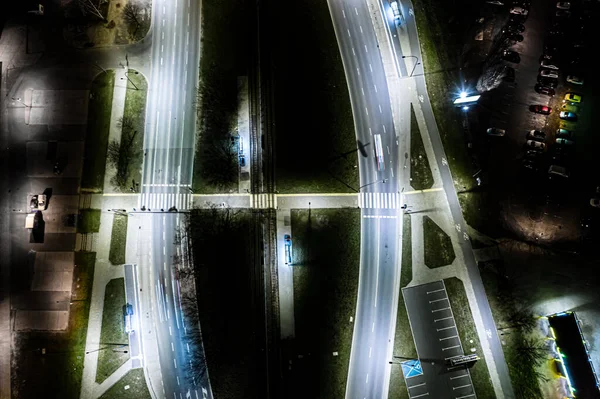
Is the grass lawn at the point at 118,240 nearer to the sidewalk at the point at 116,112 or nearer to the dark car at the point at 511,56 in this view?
the sidewalk at the point at 116,112

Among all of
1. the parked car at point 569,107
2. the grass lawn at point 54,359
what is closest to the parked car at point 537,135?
the parked car at point 569,107

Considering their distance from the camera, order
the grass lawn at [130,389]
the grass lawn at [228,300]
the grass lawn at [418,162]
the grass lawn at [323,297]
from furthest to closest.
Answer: the grass lawn at [418,162]
the grass lawn at [323,297]
the grass lawn at [228,300]
the grass lawn at [130,389]

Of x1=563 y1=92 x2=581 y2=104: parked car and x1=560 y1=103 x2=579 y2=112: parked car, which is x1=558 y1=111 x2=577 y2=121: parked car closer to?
x1=560 y1=103 x2=579 y2=112: parked car

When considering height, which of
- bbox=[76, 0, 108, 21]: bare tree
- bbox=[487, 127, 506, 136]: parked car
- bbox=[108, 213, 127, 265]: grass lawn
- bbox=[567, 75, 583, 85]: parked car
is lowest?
bbox=[108, 213, 127, 265]: grass lawn

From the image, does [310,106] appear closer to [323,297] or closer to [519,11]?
[323,297]

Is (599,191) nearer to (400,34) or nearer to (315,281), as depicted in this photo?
(400,34)

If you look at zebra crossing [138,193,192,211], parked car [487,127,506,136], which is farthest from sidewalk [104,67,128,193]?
parked car [487,127,506,136]

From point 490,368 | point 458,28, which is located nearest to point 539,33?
point 458,28
